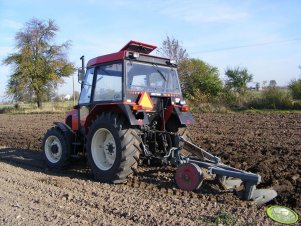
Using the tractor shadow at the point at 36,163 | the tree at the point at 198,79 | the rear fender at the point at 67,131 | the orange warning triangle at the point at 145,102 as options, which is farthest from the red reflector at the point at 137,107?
the tree at the point at 198,79

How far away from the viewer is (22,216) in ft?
15.0

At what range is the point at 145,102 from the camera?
20.5 ft

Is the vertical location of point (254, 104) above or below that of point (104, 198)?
above

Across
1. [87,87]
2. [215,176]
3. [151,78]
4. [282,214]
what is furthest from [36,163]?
[282,214]

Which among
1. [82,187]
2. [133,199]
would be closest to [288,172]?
[133,199]

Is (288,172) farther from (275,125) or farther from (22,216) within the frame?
(275,125)

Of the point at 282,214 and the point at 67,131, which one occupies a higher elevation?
the point at 67,131

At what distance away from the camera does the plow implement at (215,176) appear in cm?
494

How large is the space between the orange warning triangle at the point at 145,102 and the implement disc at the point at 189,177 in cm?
125

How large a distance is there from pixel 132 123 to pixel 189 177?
47.3 inches

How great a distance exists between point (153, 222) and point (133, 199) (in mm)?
965

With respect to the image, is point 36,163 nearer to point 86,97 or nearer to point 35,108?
point 86,97

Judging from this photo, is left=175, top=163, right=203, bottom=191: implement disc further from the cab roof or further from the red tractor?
the cab roof

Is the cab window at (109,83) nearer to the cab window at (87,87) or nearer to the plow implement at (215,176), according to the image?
the cab window at (87,87)
